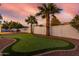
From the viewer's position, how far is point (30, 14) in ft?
7.95

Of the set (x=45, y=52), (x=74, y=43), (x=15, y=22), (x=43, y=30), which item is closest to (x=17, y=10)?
(x=15, y=22)

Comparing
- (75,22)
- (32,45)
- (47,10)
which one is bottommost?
(32,45)

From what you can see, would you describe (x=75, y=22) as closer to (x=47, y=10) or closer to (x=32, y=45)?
(x=47, y=10)

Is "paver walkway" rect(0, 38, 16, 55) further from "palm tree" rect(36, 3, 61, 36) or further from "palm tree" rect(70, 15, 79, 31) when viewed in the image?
"palm tree" rect(70, 15, 79, 31)

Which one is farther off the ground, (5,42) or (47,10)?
(47,10)

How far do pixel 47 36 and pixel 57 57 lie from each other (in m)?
0.25

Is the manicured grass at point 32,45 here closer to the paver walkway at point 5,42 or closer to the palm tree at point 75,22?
the paver walkway at point 5,42

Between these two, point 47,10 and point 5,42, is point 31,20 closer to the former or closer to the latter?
point 47,10

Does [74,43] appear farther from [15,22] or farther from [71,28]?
[15,22]

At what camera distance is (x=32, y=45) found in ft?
7.91

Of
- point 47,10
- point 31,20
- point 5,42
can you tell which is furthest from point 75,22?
point 5,42

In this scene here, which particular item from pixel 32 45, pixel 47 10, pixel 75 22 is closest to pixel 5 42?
pixel 32 45

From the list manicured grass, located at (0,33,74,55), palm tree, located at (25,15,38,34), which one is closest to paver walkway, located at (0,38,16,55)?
manicured grass, located at (0,33,74,55)

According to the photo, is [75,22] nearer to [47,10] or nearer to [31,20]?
[47,10]
